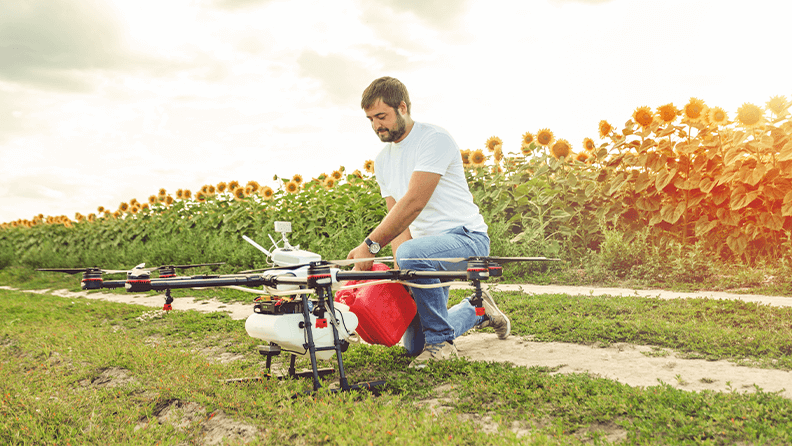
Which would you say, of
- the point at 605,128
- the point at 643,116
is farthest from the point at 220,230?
the point at 643,116

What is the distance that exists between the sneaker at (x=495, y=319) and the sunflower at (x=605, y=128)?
4.81 metres

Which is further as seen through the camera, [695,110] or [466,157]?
[466,157]

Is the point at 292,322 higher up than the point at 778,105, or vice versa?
the point at 778,105

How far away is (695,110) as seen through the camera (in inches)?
288

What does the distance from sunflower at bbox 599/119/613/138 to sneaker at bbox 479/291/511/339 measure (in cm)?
481

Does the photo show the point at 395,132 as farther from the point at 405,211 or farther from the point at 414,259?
the point at 414,259

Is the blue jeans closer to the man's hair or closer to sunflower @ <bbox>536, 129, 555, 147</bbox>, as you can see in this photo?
the man's hair

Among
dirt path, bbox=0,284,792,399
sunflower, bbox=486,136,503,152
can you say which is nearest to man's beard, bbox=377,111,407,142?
dirt path, bbox=0,284,792,399

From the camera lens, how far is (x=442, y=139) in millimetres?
3678

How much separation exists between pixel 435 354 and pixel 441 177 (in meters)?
1.13

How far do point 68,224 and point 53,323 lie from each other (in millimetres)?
10614

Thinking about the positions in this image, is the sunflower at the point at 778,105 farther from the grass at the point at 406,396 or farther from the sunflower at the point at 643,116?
the grass at the point at 406,396

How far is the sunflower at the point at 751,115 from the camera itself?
691 cm

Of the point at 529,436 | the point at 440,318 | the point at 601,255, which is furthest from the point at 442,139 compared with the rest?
the point at 601,255
